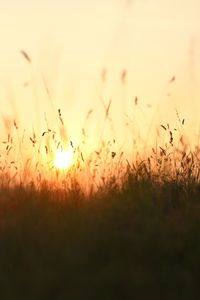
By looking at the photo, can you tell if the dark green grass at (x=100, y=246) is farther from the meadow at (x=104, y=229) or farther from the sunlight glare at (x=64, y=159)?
the sunlight glare at (x=64, y=159)

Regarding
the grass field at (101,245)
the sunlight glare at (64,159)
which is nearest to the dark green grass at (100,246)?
the grass field at (101,245)

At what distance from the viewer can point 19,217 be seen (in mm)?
4031

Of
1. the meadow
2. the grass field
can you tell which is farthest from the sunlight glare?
the grass field

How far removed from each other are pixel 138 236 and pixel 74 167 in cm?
207

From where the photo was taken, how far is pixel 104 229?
12.2ft

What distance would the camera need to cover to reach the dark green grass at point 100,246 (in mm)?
3047

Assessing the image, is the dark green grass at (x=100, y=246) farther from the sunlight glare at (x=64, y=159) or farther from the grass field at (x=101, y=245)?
the sunlight glare at (x=64, y=159)

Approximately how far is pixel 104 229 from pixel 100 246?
0.76 feet

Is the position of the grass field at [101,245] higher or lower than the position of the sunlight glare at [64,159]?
lower

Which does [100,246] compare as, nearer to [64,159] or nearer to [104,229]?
[104,229]

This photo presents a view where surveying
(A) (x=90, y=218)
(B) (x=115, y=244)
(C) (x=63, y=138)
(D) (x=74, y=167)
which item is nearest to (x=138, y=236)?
(B) (x=115, y=244)

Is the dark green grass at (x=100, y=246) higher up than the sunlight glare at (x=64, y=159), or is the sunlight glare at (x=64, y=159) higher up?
the sunlight glare at (x=64, y=159)

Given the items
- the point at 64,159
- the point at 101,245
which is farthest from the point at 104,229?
the point at 64,159

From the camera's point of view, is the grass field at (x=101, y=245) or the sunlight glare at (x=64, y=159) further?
the sunlight glare at (x=64, y=159)
